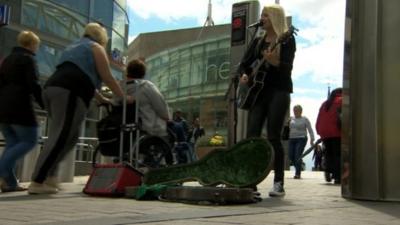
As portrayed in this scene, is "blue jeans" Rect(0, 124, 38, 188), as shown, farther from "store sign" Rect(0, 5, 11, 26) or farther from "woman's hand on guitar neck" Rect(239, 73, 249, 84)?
"store sign" Rect(0, 5, 11, 26)

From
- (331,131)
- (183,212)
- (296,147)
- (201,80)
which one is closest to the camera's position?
(183,212)

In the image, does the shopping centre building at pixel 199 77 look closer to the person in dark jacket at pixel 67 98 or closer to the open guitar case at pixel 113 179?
the person in dark jacket at pixel 67 98

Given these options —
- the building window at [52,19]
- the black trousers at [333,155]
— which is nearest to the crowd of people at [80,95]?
the black trousers at [333,155]

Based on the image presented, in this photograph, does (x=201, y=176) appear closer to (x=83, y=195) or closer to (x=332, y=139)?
(x=83, y=195)

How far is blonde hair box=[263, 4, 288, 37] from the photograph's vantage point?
664 centimetres

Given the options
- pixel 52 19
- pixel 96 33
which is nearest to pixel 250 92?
pixel 96 33

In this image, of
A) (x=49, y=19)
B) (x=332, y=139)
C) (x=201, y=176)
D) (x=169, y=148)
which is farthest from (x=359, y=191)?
(x=49, y=19)

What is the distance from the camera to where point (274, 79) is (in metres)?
6.59

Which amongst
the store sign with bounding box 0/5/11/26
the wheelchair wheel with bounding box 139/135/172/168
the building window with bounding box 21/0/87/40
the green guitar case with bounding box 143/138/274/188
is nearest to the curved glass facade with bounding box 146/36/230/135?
the building window with bounding box 21/0/87/40

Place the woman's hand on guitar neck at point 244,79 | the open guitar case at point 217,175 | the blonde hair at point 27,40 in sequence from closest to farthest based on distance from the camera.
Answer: the open guitar case at point 217,175 < the woman's hand on guitar neck at point 244,79 < the blonde hair at point 27,40

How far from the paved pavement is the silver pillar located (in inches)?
12.2

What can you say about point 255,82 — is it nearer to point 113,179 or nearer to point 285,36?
point 285,36

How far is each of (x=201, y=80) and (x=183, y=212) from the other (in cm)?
4459

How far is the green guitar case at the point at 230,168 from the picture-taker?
593 cm
